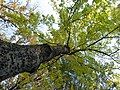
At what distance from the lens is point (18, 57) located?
130 inches

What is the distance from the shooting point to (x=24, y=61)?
135 inches

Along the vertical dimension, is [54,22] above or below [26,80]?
above

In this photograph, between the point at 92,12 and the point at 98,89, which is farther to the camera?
the point at 98,89

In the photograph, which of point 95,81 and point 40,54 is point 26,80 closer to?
point 95,81

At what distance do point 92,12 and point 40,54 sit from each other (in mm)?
1826

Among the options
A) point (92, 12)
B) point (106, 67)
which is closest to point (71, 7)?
point (92, 12)

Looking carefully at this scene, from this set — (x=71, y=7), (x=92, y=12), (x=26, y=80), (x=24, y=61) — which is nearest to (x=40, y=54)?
(x=24, y=61)

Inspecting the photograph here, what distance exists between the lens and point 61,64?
19.8 ft

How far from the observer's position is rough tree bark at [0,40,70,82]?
10.1 ft

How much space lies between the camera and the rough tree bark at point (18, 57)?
10.1 ft

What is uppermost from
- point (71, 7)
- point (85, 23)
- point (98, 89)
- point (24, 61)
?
point (71, 7)

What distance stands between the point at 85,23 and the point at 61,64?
1.34 metres

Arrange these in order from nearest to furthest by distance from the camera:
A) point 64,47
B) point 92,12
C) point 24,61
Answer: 1. point 24,61
2. point 64,47
3. point 92,12

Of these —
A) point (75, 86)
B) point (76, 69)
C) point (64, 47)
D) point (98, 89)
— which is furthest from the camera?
point (98, 89)
